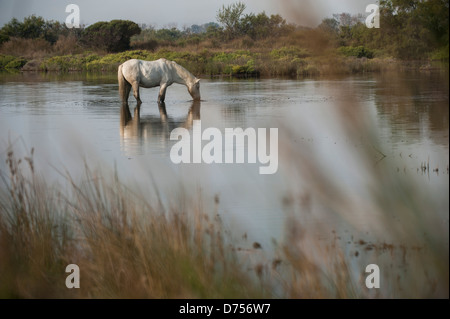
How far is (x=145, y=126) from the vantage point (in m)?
14.5

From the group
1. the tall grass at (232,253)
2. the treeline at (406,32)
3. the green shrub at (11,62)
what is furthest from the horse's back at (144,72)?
the green shrub at (11,62)

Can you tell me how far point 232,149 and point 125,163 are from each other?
1858mm

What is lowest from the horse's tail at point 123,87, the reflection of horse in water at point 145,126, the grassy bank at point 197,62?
the reflection of horse in water at point 145,126

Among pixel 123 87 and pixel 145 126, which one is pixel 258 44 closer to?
pixel 145 126

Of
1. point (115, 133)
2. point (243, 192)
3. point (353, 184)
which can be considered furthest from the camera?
point (115, 133)

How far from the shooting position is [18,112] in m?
17.6

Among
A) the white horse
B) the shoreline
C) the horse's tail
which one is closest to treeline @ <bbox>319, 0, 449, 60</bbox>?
the white horse

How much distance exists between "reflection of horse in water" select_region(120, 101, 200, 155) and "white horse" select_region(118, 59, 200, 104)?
1344mm

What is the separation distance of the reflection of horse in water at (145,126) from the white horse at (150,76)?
1.34 metres

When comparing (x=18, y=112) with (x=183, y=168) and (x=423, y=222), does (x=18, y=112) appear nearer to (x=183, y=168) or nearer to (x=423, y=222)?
(x=183, y=168)

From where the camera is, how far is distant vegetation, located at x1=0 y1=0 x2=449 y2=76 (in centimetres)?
188

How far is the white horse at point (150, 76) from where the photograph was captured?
2002cm

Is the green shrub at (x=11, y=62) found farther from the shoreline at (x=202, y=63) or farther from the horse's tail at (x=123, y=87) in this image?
the horse's tail at (x=123, y=87)
